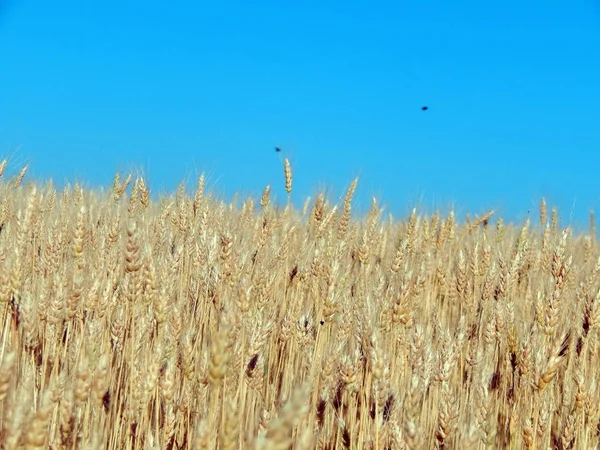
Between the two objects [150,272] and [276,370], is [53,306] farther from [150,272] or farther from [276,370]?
[276,370]

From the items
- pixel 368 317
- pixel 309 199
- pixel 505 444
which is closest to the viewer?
pixel 368 317

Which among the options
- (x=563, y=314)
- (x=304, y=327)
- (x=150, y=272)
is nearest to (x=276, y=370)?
(x=304, y=327)

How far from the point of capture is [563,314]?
3.01 metres

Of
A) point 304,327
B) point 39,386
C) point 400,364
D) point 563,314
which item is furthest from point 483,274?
point 39,386

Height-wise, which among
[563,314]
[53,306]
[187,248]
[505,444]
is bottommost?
[505,444]

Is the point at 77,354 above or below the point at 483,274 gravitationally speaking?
below

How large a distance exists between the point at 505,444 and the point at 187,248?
5.92 feet

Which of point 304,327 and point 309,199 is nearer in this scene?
point 304,327

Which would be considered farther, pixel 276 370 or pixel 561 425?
pixel 276 370

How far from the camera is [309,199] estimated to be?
5676 millimetres

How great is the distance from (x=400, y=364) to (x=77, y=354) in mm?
1037

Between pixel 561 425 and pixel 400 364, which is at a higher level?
pixel 400 364

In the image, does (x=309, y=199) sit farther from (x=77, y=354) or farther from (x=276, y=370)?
(x=77, y=354)

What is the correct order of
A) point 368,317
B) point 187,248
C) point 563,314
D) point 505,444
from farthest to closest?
1. point 187,248
2. point 563,314
3. point 505,444
4. point 368,317
